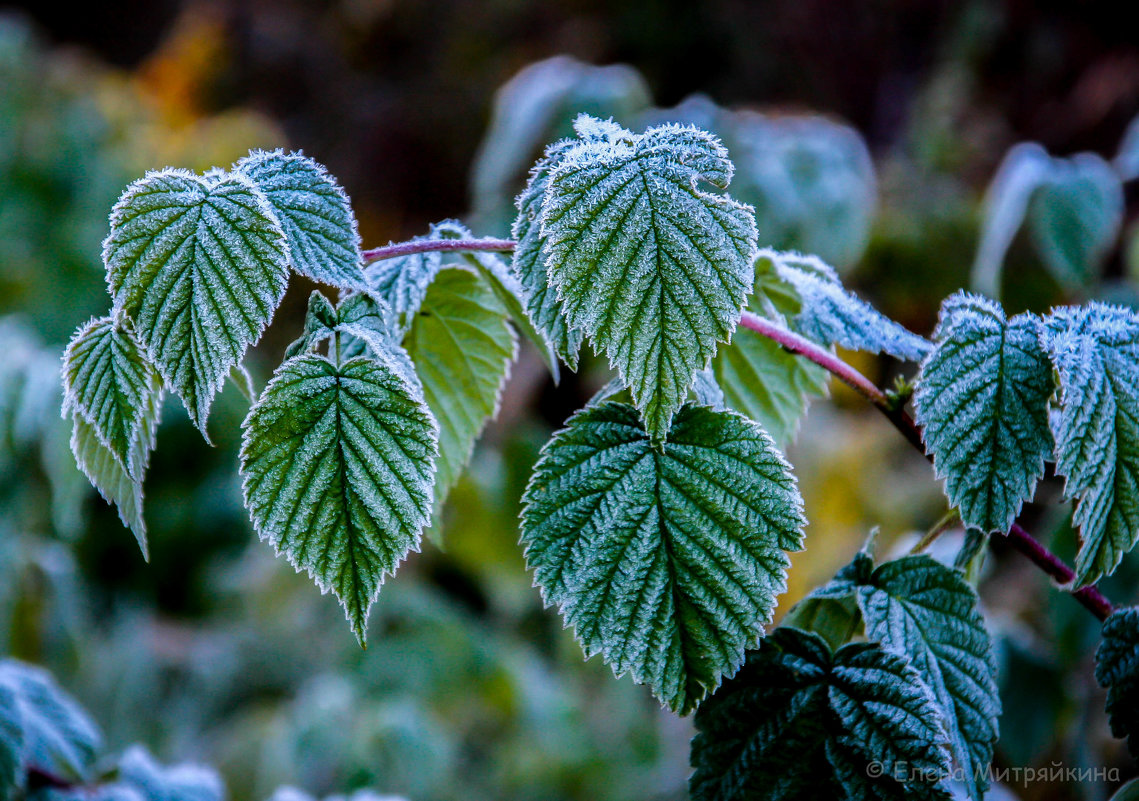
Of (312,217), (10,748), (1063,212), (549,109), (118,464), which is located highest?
(549,109)

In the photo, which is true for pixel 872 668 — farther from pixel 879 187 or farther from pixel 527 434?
pixel 879 187

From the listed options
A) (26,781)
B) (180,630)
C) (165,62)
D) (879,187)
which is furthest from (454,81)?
(26,781)

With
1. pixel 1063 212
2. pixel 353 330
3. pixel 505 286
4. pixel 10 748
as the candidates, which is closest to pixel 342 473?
pixel 353 330

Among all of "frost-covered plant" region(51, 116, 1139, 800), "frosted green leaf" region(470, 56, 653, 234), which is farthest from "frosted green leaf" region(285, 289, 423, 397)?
"frosted green leaf" region(470, 56, 653, 234)

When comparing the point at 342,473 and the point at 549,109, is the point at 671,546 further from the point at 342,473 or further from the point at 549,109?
the point at 549,109

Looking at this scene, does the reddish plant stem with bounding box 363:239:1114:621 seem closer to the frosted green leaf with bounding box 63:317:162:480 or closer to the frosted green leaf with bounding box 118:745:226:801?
the frosted green leaf with bounding box 63:317:162:480

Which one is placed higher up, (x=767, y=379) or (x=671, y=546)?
(x=767, y=379)

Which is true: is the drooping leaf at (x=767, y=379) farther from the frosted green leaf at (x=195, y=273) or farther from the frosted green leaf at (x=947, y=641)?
the frosted green leaf at (x=195, y=273)
